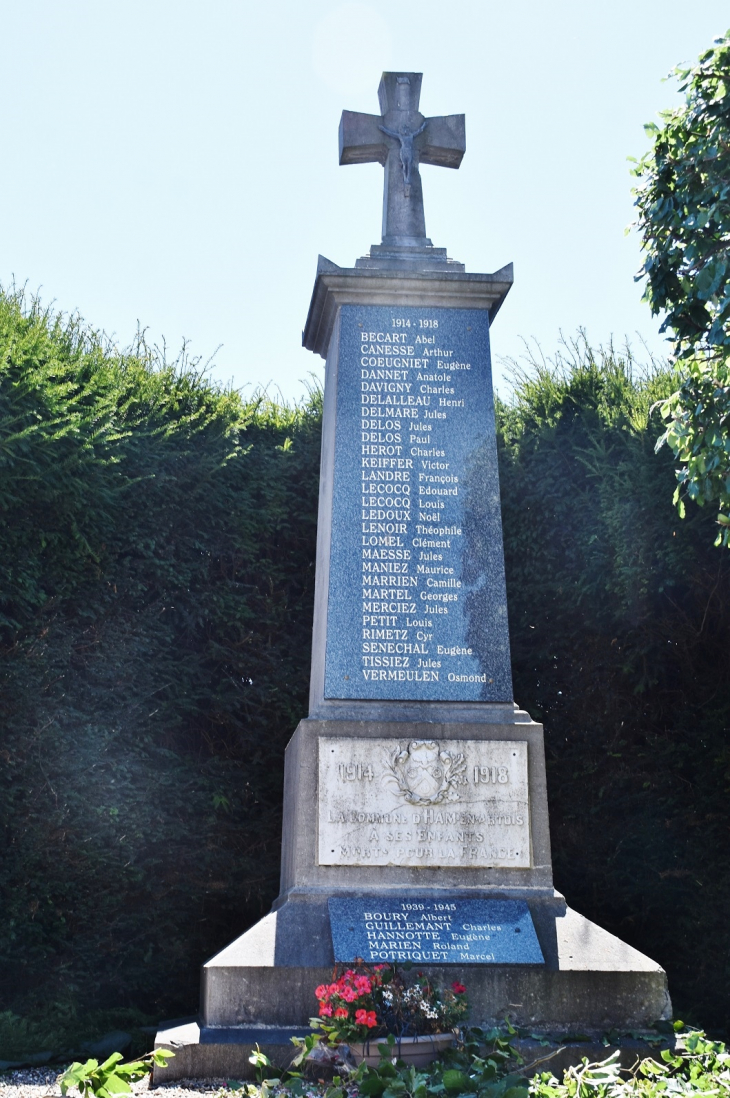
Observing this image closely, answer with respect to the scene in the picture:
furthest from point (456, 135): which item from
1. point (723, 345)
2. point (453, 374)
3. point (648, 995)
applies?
point (648, 995)

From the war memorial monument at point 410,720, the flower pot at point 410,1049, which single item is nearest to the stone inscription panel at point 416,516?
the war memorial monument at point 410,720

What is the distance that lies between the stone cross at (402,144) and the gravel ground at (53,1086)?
543cm

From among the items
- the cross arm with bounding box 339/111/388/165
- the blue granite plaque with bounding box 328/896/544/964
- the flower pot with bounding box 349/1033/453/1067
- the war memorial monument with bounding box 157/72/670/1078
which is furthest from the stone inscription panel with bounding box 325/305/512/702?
the flower pot with bounding box 349/1033/453/1067

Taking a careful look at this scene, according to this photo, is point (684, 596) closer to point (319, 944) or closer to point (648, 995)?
point (648, 995)

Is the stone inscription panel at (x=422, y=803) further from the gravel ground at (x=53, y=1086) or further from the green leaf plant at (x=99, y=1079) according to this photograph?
the green leaf plant at (x=99, y=1079)

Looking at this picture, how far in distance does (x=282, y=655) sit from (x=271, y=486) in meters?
1.47

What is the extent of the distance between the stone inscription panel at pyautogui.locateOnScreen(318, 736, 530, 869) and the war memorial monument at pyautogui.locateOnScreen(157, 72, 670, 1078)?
0.4 inches

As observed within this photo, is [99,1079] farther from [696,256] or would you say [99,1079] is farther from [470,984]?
[696,256]

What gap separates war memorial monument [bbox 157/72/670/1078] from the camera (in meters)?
5.72

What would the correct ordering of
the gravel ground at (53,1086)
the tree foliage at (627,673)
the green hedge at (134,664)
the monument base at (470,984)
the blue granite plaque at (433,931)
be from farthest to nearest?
the tree foliage at (627,673) → the green hedge at (134,664) → the blue granite plaque at (433,931) → the monument base at (470,984) → the gravel ground at (53,1086)

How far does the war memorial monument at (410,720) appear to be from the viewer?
18.8ft

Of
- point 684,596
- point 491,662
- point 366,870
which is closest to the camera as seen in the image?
point 366,870

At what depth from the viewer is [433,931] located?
5.84 metres

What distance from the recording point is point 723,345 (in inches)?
244
